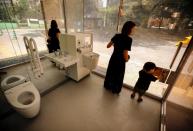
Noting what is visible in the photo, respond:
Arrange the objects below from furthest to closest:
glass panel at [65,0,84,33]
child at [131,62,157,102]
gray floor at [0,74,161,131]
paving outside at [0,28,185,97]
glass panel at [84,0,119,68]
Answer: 1. glass panel at [65,0,84,33]
2. glass panel at [84,0,119,68]
3. paving outside at [0,28,185,97]
4. child at [131,62,157,102]
5. gray floor at [0,74,161,131]

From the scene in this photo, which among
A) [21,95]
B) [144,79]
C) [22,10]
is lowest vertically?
[21,95]

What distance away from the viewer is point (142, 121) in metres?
1.65

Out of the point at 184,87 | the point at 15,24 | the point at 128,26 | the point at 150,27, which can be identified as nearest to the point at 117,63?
the point at 128,26

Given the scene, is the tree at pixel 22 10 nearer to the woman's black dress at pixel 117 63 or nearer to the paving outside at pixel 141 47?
the paving outside at pixel 141 47

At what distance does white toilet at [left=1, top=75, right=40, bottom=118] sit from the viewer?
137 cm

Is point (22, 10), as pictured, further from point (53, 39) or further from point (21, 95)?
point (21, 95)

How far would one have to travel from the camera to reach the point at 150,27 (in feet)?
6.54

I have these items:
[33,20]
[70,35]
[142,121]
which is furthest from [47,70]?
[142,121]

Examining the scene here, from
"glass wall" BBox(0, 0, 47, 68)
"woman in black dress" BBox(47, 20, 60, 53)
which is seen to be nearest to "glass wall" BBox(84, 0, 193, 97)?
"woman in black dress" BBox(47, 20, 60, 53)

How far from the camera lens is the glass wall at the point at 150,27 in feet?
5.54

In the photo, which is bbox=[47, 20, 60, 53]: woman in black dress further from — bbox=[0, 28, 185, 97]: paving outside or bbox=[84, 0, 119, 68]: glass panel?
bbox=[84, 0, 119, 68]: glass panel

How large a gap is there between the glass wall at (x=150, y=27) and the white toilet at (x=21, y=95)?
6.29ft

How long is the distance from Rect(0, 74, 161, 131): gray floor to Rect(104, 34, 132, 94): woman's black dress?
0.80 feet

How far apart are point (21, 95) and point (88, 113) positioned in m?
1.11
